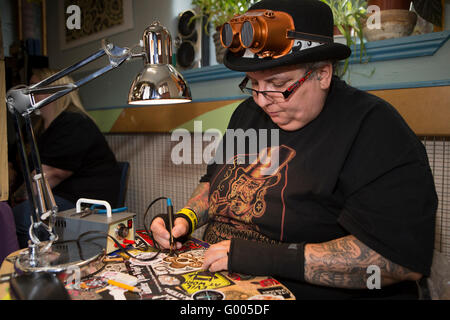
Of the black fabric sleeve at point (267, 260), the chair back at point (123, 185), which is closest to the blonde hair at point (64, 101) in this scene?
the chair back at point (123, 185)

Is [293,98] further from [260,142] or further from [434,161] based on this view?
[434,161]

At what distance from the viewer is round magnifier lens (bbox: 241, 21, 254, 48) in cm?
94

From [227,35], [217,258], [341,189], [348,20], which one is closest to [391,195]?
[341,189]

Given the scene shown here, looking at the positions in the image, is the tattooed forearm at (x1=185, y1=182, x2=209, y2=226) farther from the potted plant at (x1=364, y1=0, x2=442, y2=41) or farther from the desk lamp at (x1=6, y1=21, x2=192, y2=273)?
the potted plant at (x1=364, y1=0, x2=442, y2=41)

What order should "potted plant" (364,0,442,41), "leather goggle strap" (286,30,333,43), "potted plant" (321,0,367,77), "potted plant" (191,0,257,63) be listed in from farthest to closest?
"potted plant" (191,0,257,63)
"potted plant" (321,0,367,77)
"potted plant" (364,0,442,41)
"leather goggle strap" (286,30,333,43)

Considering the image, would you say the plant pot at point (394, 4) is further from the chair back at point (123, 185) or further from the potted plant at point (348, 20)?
the chair back at point (123, 185)

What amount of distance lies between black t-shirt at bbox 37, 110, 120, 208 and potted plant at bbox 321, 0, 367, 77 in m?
1.65

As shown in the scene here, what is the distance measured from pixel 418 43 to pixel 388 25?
160 millimetres

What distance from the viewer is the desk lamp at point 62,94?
0.90 m

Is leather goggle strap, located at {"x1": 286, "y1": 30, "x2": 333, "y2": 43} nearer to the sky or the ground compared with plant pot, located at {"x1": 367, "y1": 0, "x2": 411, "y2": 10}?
nearer to the ground

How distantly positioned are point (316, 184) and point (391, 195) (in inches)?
8.6

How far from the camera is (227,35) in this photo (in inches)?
41.3

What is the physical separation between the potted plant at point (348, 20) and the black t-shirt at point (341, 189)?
0.44 m

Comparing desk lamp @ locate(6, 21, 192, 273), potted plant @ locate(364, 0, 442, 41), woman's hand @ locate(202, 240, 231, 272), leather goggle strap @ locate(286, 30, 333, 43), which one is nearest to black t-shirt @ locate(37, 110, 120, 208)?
desk lamp @ locate(6, 21, 192, 273)
